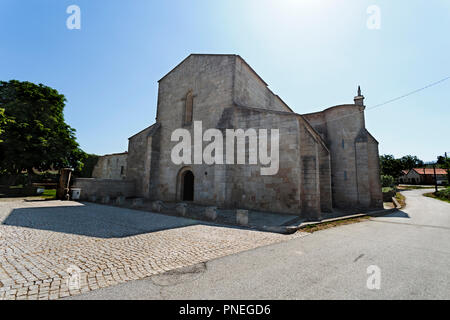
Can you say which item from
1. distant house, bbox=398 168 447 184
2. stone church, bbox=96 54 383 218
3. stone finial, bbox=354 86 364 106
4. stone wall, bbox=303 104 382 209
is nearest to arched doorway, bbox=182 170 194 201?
stone church, bbox=96 54 383 218

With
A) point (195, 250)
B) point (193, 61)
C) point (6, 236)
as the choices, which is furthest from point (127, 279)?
point (193, 61)

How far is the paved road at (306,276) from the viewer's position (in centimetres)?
263

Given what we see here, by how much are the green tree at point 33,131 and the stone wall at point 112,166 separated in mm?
6986

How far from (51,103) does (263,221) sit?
21517 mm

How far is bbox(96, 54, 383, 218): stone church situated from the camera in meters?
9.66

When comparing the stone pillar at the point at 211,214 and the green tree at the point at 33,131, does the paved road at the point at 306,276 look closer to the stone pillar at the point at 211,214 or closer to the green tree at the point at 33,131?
the stone pillar at the point at 211,214

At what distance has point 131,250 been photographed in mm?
4305

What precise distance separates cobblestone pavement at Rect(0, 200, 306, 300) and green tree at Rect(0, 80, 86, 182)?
11.6m

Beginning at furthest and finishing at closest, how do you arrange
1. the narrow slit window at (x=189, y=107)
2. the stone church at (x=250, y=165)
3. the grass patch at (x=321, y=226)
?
the narrow slit window at (x=189, y=107)
the stone church at (x=250, y=165)
the grass patch at (x=321, y=226)

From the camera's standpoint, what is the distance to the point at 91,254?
13.0ft

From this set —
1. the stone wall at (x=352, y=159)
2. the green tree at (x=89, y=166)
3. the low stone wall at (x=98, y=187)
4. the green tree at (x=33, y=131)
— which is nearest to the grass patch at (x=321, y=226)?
the stone wall at (x=352, y=159)

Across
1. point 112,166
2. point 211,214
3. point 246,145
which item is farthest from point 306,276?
point 112,166

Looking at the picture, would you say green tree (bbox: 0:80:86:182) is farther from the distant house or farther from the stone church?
the distant house
